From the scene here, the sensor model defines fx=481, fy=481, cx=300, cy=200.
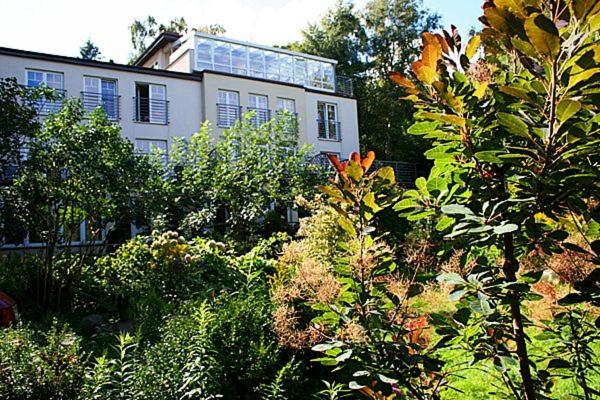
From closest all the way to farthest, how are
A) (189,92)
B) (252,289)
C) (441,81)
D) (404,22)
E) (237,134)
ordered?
(441,81), (252,289), (237,134), (189,92), (404,22)

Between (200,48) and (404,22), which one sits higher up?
(404,22)

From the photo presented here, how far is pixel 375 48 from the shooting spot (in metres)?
41.8

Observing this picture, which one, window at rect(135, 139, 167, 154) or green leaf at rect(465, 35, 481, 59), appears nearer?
green leaf at rect(465, 35, 481, 59)

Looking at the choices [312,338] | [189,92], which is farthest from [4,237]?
[189,92]

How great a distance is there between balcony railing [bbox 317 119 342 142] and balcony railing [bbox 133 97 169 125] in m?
9.95

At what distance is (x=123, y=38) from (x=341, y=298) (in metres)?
47.0

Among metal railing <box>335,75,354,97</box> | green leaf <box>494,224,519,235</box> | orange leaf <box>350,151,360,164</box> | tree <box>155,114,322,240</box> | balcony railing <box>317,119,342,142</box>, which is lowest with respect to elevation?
green leaf <box>494,224,519,235</box>

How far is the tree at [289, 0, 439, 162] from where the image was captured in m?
39.5

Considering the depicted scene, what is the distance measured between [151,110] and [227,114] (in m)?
4.16

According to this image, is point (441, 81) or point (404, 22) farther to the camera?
point (404, 22)

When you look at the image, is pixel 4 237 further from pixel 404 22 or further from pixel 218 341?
pixel 404 22

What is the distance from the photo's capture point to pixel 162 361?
3664 millimetres

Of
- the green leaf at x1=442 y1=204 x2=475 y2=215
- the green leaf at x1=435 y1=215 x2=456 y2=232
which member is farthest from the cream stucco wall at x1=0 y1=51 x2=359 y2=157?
the green leaf at x1=442 y1=204 x2=475 y2=215

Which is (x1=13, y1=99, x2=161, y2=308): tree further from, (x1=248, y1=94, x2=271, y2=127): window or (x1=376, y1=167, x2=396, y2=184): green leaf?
(x1=248, y1=94, x2=271, y2=127): window
